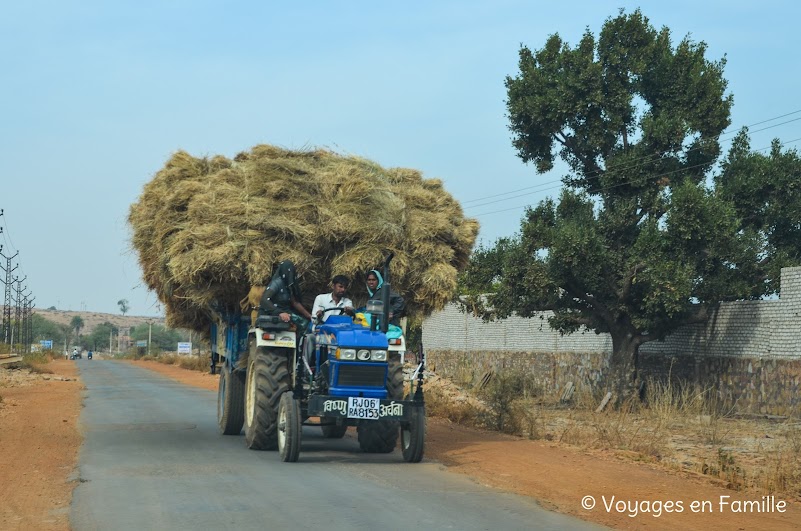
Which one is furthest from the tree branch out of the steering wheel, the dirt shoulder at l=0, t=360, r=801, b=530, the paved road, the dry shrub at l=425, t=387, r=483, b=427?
the steering wheel

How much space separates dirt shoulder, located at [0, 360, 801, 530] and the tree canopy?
9234 millimetres

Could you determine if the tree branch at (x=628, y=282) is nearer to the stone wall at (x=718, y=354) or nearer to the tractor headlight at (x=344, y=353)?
the stone wall at (x=718, y=354)

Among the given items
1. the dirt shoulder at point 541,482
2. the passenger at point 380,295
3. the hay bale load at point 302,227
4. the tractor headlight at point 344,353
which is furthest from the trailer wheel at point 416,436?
the hay bale load at point 302,227

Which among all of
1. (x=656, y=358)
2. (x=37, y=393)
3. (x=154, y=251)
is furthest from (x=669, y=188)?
(x=37, y=393)

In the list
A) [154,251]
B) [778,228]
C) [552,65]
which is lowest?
[154,251]

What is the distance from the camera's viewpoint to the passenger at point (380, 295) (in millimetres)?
13516

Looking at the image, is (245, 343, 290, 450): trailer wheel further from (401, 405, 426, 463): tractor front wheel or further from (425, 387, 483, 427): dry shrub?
(425, 387, 483, 427): dry shrub

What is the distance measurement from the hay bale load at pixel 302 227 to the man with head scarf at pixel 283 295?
460 mm

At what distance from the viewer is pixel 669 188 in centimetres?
2753

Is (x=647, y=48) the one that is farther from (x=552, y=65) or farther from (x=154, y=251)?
(x=154, y=251)

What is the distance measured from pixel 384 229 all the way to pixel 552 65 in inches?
621

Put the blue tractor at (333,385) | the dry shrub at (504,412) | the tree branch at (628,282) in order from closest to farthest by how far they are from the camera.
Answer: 1. the blue tractor at (333,385)
2. the dry shrub at (504,412)
3. the tree branch at (628,282)

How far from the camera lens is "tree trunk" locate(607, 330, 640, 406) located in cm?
2788

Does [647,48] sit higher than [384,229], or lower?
higher
